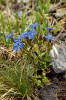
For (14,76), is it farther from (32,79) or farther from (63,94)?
(63,94)

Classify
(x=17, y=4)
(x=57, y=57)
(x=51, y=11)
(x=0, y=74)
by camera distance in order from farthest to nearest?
(x=17, y=4)
(x=51, y=11)
(x=57, y=57)
(x=0, y=74)

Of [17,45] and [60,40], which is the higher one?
[17,45]

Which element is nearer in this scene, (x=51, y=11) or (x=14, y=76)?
(x=14, y=76)

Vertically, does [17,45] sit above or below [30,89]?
above

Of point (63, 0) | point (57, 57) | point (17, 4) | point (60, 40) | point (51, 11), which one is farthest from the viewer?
point (17, 4)

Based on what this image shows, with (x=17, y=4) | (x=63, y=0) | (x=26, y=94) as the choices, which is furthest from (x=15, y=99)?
(x=17, y=4)

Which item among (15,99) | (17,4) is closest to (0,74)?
(15,99)

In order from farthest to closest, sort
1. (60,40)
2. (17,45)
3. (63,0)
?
(63,0) < (60,40) < (17,45)

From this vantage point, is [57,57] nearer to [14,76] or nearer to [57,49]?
[57,49]

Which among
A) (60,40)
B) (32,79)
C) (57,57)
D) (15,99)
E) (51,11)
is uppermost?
(51,11)
